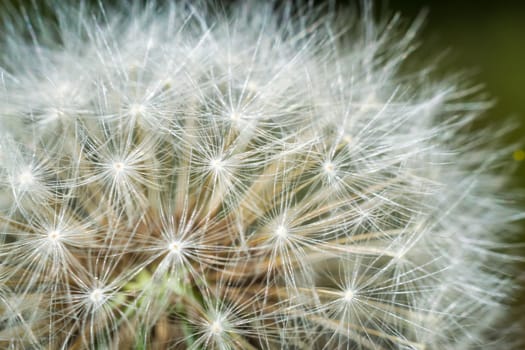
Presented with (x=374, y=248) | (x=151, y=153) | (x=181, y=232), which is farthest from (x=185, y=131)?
(x=374, y=248)

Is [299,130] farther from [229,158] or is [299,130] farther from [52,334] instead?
[52,334]

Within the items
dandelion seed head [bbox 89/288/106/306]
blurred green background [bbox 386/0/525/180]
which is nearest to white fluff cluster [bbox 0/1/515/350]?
dandelion seed head [bbox 89/288/106/306]

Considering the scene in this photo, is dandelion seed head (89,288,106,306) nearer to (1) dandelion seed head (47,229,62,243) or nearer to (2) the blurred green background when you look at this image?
(1) dandelion seed head (47,229,62,243)

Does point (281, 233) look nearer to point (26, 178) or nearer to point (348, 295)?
point (348, 295)

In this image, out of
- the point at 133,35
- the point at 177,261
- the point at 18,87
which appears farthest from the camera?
the point at 133,35

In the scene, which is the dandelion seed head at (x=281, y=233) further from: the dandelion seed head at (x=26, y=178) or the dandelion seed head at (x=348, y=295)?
the dandelion seed head at (x=26, y=178)

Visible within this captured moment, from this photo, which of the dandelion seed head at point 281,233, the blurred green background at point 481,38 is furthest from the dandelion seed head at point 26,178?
the blurred green background at point 481,38

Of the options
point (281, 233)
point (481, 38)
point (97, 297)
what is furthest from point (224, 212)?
point (481, 38)

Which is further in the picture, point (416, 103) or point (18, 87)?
point (416, 103)
